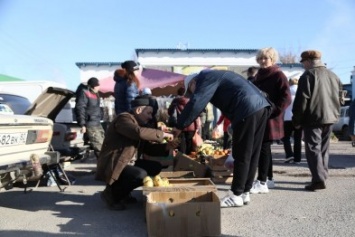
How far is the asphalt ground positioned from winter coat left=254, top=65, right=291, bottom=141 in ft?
2.88

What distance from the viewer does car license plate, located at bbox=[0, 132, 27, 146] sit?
4.74 meters

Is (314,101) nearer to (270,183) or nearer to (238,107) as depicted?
(270,183)

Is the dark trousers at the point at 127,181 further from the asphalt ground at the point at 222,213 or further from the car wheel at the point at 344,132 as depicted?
the car wheel at the point at 344,132

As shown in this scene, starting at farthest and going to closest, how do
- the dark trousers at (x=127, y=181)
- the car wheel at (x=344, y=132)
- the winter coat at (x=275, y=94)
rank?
the car wheel at (x=344, y=132), the winter coat at (x=275, y=94), the dark trousers at (x=127, y=181)

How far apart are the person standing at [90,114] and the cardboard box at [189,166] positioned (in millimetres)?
1679

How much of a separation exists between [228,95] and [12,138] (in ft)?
8.44

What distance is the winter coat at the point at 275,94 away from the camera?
5.72 meters

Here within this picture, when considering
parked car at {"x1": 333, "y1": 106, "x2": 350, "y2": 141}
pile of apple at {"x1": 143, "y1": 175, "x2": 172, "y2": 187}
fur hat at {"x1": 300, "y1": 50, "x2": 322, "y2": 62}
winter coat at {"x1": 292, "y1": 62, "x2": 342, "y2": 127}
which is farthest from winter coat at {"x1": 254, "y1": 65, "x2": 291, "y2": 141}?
parked car at {"x1": 333, "y1": 106, "x2": 350, "y2": 141}

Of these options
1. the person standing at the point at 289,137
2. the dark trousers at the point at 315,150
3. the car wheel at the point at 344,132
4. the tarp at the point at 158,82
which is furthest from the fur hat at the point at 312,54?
the car wheel at the point at 344,132

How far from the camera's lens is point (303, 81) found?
19.4 ft

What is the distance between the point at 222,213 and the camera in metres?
4.82

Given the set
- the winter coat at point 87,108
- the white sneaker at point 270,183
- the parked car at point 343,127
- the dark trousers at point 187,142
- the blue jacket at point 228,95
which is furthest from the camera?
the parked car at point 343,127

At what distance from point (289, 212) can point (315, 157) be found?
1.27 meters

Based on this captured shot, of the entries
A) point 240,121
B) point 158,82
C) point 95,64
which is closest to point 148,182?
point 240,121
